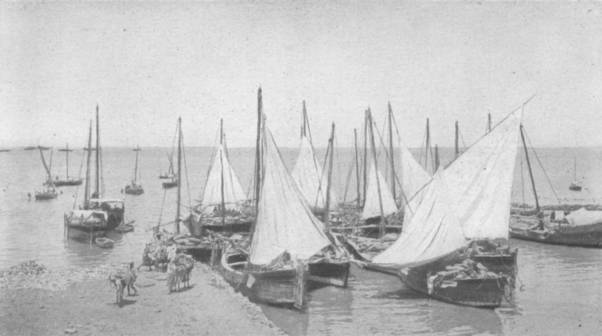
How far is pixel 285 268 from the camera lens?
842 inches

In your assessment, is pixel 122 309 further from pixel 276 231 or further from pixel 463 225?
pixel 463 225

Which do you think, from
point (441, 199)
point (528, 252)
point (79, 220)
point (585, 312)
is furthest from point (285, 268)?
point (79, 220)

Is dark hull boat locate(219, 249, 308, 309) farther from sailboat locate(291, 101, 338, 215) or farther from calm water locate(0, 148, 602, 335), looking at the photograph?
sailboat locate(291, 101, 338, 215)

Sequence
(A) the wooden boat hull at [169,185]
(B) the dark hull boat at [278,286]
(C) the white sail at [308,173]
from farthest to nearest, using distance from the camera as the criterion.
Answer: (A) the wooden boat hull at [169,185]
(C) the white sail at [308,173]
(B) the dark hull boat at [278,286]

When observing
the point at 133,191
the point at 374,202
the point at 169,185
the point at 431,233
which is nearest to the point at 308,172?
the point at 374,202

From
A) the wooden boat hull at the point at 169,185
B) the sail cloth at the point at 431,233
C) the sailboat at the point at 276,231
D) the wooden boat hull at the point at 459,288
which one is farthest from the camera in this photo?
the wooden boat hull at the point at 169,185

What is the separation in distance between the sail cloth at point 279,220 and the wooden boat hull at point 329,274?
205 cm

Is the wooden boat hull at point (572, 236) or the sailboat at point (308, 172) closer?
the wooden boat hull at point (572, 236)

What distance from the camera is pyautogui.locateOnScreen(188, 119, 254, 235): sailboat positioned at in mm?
37250

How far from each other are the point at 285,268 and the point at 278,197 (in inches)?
122

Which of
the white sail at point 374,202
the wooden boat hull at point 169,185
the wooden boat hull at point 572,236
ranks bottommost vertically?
the wooden boat hull at point 572,236

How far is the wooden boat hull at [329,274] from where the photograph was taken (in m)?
24.5

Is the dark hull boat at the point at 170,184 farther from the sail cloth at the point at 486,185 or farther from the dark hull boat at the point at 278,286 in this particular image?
the dark hull boat at the point at 278,286

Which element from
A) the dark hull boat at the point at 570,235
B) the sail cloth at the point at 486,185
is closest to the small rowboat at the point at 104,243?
the sail cloth at the point at 486,185
